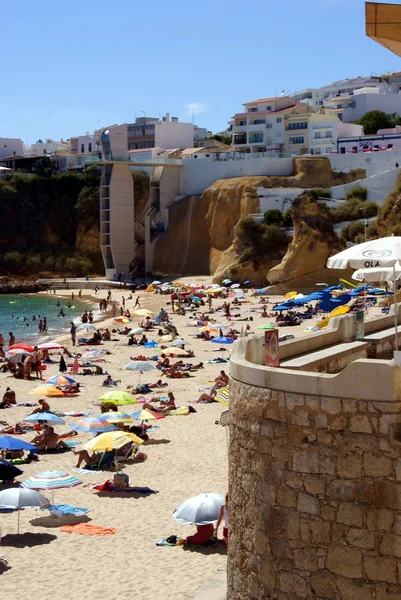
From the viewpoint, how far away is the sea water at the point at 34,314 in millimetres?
43406

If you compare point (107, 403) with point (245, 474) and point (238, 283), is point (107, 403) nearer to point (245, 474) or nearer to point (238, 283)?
point (245, 474)

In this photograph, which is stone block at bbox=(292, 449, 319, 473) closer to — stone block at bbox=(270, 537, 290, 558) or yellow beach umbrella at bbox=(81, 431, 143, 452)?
stone block at bbox=(270, 537, 290, 558)

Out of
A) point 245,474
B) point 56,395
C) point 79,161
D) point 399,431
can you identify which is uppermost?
point 79,161

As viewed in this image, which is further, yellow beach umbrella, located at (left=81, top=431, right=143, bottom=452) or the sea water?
the sea water

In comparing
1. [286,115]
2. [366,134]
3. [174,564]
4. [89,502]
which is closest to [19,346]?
[89,502]

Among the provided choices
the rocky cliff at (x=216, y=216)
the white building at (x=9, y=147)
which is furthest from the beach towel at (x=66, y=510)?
the white building at (x=9, y=147)

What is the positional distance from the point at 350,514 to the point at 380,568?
0.33m

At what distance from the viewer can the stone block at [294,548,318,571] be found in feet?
18.0

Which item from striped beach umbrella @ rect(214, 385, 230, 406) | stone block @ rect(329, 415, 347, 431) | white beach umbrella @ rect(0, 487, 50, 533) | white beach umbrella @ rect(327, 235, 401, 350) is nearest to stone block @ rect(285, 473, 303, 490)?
stone block @ rect(329, 415, 347, 431)

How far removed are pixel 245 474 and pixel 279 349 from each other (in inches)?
59.9

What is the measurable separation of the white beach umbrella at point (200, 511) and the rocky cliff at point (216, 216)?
47.7 m

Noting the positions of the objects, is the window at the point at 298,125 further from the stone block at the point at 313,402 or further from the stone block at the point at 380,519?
the stone block at the point at 380,519

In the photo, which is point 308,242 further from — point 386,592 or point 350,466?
point 386,592

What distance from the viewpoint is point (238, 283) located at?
56.3 meters
